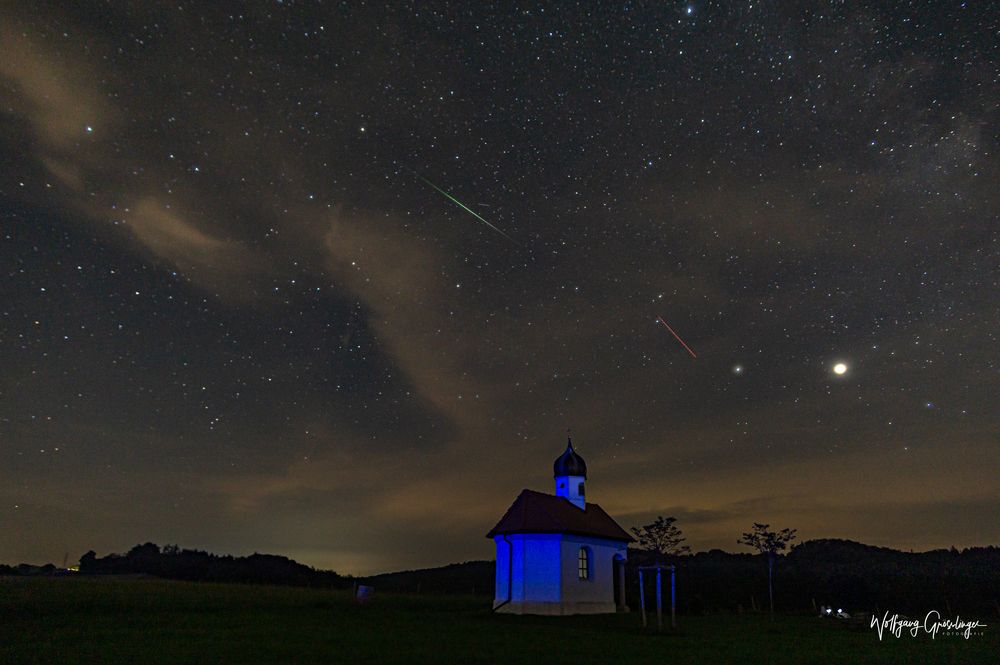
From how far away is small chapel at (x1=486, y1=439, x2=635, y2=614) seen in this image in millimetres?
33156

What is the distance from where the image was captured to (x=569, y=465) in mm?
40562

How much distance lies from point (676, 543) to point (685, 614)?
21485mm

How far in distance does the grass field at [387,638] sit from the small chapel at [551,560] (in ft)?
5.90

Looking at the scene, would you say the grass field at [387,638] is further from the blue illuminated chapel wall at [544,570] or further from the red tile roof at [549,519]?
the red tile roof at [549,519]

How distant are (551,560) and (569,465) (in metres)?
7.91

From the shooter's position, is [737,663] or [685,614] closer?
[737,663]

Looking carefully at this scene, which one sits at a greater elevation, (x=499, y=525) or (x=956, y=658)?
(x=499, y=525)

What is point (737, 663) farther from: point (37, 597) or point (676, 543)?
point (676, 543)

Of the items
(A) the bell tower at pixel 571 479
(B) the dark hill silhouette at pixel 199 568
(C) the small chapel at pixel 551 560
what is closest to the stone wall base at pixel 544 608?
(C) the small chapel at pixel 551 560

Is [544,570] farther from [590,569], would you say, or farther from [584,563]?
[590,569]

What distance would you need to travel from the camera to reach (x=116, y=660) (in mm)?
16266

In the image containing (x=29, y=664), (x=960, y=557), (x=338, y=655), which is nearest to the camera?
(x=29, y=664)

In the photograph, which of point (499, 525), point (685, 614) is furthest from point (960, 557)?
point (499, 525)

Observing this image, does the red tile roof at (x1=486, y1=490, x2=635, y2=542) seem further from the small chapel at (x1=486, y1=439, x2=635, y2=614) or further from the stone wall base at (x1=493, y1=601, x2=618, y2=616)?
the stone wall base at (x1=493, y1=601, x2=618, y2=616)
